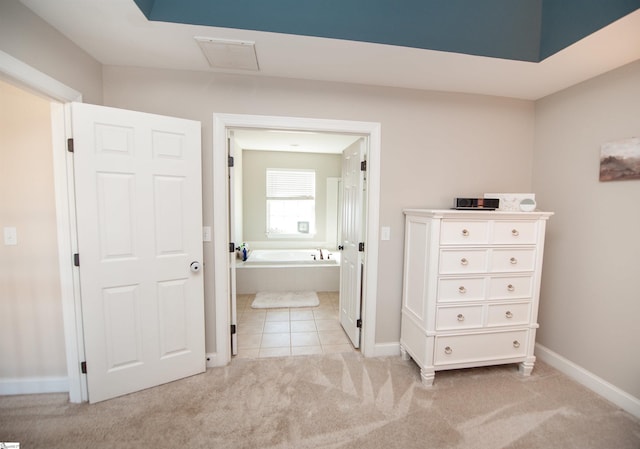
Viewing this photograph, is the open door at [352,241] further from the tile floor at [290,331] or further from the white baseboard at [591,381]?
the white baseboard at [591,381]

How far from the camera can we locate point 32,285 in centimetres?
183

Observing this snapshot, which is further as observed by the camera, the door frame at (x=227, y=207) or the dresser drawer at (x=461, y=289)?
the door frame at (x=227, y=207)

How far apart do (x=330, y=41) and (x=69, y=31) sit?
157 cm

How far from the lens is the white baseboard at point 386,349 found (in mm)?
2439

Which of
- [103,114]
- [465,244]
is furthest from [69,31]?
[465,244]

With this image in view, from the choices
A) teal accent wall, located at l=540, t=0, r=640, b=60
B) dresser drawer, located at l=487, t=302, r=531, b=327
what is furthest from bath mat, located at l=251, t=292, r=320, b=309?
teal accent wall, located at l=540, t=0, r=640, b=60

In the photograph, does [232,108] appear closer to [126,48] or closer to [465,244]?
[126,48]

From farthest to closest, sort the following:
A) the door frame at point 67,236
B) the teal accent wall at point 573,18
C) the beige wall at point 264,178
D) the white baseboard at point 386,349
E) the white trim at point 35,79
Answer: the beige wall at point 264,178, the white baseboard at point 386,349, the door frame at point 67,236, the teal accent wall at point 573,18, the white trim at point 35,79

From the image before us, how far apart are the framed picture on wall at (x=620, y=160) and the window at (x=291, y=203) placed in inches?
157

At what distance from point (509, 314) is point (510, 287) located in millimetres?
218

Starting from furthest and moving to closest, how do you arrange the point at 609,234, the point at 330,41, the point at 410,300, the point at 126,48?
the point at 410,300 → the point at 609,234 → the point at 126,48 → the point at 330,41

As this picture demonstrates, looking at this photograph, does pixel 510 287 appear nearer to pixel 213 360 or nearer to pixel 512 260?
pixel 512 260

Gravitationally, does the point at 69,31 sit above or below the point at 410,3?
below

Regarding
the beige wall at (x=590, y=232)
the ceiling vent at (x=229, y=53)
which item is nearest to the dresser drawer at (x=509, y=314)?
the beige wall at (x=590, y=232)
